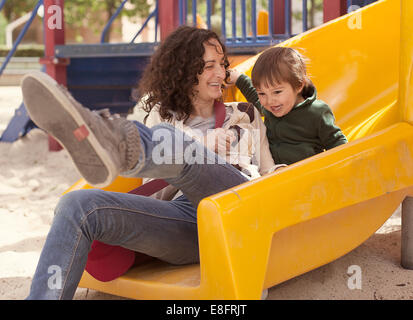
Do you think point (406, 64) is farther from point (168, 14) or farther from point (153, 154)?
point (168, 14)

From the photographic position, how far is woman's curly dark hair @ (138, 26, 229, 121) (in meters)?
1.84

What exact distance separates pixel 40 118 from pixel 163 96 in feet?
2.28

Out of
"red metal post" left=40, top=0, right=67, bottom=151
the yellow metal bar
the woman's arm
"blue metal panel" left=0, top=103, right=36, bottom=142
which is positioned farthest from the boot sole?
"blue metal panel" left=0, top=103, right=36, bottom=142

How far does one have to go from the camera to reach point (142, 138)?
1.29 metres

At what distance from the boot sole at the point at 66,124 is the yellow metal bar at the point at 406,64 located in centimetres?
106

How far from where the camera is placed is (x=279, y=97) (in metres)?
1.81

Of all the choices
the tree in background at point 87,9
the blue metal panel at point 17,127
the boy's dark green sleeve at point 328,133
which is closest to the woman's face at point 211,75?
the boy's dark green sleeve at point 328,133

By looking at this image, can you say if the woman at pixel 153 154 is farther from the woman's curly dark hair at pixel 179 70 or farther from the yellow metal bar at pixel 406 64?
the yellow metal bar at pixel 406 64

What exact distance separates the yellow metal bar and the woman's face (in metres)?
0.60

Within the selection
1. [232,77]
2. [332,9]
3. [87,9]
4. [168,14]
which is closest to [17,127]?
[168,14]

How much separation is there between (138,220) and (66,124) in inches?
15.2

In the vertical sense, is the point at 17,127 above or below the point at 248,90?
below

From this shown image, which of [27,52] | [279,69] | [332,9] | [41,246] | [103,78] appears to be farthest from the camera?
[27,52]
